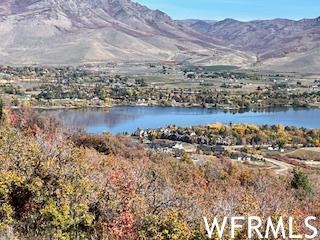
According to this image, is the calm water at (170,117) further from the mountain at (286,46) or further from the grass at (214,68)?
the mountain at (286,46)

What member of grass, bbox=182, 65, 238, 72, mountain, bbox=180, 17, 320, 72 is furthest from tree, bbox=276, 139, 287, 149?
mountain, bbox=180, 17, 320, 72

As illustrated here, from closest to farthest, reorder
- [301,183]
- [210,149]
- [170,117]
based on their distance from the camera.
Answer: [301,183] → [210,149] → [170,117]

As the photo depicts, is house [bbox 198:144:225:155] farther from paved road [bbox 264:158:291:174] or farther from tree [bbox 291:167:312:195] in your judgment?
tree [bbox 291:167:312:195]

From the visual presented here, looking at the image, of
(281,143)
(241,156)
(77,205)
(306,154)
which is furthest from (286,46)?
(77,205)

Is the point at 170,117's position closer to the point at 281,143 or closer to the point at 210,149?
the point at 281,143

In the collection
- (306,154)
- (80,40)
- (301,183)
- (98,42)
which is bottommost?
(306,154)

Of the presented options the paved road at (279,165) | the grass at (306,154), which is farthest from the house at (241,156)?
the grass at (306,154)
